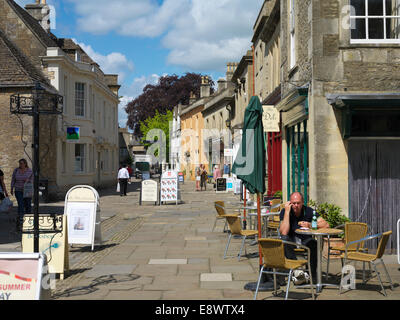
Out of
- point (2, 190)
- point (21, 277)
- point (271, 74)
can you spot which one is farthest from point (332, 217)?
point (271, 74)

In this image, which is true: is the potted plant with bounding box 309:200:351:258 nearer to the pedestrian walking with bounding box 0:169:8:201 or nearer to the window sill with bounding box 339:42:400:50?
the window sill with bounding box 339:42:400:50

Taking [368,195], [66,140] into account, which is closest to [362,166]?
[368,195]

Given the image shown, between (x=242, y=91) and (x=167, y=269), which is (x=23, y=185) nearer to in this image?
(x=167, y=269)

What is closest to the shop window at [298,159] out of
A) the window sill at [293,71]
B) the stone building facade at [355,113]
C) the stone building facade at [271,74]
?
the stone building facade at [355,113]

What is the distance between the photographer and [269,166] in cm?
1956

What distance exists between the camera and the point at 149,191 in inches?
854

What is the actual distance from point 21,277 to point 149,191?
16623 millimetres

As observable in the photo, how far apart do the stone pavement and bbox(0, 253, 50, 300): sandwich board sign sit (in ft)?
5.11

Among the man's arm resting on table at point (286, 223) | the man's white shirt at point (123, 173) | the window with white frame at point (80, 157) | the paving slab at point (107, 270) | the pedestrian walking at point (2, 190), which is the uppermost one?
the window with white frame at point (80, 157)

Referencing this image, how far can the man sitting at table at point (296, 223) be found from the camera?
286 inches

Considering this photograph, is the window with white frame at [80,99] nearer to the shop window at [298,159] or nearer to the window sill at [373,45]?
the shop window at [298,159]

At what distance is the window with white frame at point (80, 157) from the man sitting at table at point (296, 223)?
22415 mm

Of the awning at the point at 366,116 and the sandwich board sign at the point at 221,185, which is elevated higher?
the awning at the point at 366,116

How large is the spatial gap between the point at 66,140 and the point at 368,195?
19.2 m
